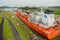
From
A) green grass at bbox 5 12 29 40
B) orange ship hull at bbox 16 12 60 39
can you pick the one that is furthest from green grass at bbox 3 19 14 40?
orange ship hull at bbox 16 12 60 39

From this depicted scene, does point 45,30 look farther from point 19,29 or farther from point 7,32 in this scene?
point 7,32

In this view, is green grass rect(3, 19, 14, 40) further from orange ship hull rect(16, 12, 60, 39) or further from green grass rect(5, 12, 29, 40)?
orange ship hull rect(16, 12, 60, 39)

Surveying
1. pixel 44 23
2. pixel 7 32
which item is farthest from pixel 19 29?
pixel 44 23

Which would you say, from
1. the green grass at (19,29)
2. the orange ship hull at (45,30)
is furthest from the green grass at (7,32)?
the orange ship hull at (45,30)

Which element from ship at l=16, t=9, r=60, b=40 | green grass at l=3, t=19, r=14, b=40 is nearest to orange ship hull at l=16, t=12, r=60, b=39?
ship at l=16, t=9, r=60, b=40

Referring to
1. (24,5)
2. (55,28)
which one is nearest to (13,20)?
(24,5)

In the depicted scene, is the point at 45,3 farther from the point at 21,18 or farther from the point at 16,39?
the point at 16,39

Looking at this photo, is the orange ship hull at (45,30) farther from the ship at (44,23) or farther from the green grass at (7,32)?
the green grass at (7,32)

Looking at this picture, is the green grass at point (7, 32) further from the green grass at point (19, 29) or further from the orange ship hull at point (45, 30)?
the orange ship hull at point (45, 30)
